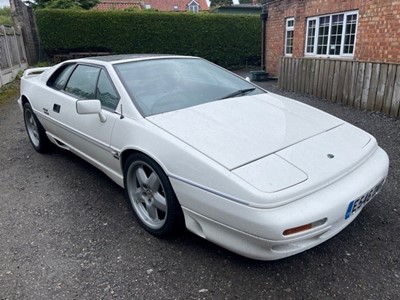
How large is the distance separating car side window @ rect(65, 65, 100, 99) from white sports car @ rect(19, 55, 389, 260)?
0.06 ft

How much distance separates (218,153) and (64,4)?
18.0m

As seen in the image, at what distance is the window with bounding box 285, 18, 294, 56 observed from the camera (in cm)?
1184

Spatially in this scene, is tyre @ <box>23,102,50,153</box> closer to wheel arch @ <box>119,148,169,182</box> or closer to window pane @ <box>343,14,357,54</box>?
wheel arch @ <box>119,148,169,182</box>

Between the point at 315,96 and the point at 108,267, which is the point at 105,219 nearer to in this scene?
the point at 108,267

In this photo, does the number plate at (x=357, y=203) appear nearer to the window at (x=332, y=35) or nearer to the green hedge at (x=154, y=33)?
the window at (x=332, y=35)

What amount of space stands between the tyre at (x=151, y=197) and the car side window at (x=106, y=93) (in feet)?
2.04

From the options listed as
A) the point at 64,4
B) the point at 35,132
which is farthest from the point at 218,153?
the point at 64,4

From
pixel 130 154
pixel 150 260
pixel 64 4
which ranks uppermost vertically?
pixel 64 4

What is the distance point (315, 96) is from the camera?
858 cm

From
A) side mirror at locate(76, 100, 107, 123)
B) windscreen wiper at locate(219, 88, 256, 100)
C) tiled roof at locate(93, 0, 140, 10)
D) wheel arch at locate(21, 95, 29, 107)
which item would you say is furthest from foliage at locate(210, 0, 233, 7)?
side mirror at locate(76, 100, 107, 123)

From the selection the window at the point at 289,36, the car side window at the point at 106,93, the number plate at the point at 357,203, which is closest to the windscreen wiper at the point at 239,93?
the car side window at the point at 106,93

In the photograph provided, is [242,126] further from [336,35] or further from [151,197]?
[336,35]

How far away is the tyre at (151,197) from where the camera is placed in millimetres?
2441

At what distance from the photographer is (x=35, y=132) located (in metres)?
4.82
